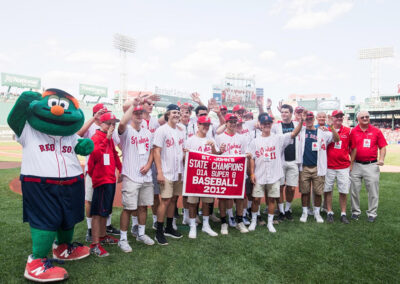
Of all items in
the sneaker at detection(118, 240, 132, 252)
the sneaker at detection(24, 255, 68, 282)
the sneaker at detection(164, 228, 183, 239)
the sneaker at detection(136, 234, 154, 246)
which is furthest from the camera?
the sneaker at detection(164, 228, 183, 239)

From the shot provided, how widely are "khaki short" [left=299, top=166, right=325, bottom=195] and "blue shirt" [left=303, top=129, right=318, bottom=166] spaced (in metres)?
0.12

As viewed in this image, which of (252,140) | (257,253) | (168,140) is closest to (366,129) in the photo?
(252,140)

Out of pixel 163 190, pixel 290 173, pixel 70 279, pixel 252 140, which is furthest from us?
pixel 290 173

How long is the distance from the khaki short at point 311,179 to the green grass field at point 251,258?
2.16 feet

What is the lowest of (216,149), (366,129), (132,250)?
(132,250)

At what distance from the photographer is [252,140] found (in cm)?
532

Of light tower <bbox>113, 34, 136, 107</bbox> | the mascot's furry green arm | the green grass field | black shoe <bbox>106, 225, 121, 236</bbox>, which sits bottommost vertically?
black shoe <bbox>106, 225, 121, 236</bbox>

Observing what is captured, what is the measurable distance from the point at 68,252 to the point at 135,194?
1133mm

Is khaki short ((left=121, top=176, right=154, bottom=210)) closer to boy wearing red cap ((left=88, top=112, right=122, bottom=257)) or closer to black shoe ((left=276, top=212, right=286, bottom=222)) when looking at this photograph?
boy wearing red cap ((left=88, top=112, right=122, bottom=257))

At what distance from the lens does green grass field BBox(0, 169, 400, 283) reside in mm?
3393

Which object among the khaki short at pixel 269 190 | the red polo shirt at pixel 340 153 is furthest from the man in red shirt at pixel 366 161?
the khaki short at pixel 269 190

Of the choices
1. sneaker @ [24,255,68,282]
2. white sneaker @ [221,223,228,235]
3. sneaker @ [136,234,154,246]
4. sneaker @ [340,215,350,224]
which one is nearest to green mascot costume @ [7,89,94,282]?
sneaker @ [24,255,68,282]

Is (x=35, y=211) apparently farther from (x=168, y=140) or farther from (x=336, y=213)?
(x=336, y=213)

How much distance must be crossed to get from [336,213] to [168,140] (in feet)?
13.6
